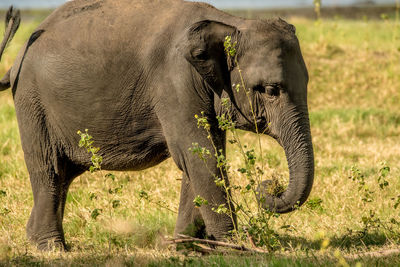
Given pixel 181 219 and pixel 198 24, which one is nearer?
pixel 198 24

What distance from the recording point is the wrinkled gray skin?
17.4ft

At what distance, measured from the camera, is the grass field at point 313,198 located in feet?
17.4

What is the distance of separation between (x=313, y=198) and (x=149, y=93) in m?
1.73

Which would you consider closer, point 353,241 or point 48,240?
point 353,241

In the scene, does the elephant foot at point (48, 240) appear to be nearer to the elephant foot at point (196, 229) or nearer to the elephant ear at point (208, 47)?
the elephant foot at point (196, 229)

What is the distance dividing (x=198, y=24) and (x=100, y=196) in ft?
9.90

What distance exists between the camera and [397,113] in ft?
38.6

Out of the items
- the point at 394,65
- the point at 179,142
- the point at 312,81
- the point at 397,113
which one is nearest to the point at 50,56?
the point at 179,142

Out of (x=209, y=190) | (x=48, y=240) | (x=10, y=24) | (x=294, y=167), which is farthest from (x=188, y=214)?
(x=10, y=24)

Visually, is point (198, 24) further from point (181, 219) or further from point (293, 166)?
point (181, 219)

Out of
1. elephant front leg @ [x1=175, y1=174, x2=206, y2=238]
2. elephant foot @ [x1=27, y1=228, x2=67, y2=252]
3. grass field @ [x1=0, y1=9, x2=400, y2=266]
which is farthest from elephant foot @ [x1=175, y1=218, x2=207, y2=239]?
elephant foot @ [x1=27, y1=228, x2=67, y2=252]

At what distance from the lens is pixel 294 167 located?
5.15m

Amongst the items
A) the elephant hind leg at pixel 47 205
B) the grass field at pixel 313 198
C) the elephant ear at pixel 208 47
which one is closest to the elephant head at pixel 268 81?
the elephant ear at pixel 208 47

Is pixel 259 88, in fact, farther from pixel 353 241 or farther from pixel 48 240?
pixel 48 240
